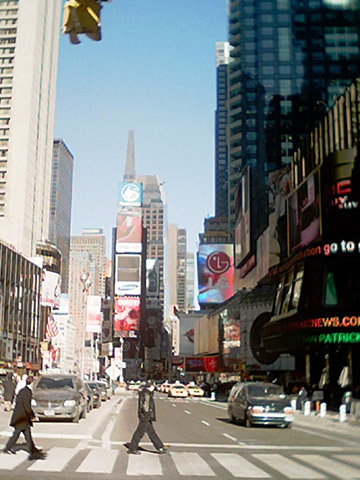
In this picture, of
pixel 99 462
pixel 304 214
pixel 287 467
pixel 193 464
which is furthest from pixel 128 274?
pixel 287 467

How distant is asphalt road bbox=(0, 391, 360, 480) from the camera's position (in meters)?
11.9

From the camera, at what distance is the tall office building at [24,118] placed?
427 feet

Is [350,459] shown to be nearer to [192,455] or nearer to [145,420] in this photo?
[192,455]

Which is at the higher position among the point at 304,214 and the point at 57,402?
the point at 304,214

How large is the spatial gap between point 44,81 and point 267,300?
8716cm

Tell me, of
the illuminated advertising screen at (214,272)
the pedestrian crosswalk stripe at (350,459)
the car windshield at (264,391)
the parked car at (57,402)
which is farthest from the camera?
the illuminated advertising screen at (214,272)

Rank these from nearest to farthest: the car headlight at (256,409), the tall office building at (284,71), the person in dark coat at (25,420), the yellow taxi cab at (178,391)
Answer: the person in dark coat at (25,420), the car headlight at (256,409), the yellow taxi cab at (178,391), the tall office building at (284,71)

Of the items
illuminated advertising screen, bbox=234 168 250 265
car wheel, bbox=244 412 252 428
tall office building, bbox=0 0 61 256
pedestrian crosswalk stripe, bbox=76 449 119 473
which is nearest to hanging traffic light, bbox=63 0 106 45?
pedestrian crosswalk stripe, bbox=76 449 119 473

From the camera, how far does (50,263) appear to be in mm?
158625

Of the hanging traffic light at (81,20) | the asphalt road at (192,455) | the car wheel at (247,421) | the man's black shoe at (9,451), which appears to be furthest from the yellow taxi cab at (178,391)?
the hanging traffic light at (81,20)

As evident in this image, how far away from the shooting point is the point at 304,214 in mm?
50531

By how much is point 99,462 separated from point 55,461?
896mm

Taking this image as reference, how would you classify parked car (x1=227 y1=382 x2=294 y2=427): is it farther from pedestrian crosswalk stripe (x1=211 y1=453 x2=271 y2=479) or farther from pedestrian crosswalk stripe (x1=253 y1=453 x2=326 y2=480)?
pedestrian crosswalk stripe (x1=211 y1=453 x2=271 y2=479)

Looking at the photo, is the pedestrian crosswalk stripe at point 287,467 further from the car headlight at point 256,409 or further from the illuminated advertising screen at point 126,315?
the illuminated advertising screen at point 126,315
